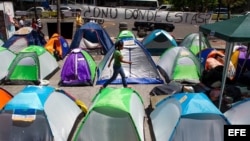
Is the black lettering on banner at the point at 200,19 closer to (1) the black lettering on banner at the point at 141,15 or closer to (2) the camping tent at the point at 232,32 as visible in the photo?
(1) the black lettering on banner at the point at 141,15

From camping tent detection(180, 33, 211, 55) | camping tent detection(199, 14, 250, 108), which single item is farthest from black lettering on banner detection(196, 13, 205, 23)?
camping tent detection(199, 14, 250, 108)

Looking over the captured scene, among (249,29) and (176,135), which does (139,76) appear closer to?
(249,29)

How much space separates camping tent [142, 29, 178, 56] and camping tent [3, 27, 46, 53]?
541 centimetres

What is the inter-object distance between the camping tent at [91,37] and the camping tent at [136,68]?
4471mm

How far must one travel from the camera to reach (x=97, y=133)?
21.7 feet

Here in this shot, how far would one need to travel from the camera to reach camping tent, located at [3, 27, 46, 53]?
1586 centimetres

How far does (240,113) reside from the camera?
7480 mm

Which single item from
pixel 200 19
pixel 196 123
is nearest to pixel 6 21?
pixel 200 19

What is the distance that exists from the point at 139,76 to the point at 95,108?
5.16 m

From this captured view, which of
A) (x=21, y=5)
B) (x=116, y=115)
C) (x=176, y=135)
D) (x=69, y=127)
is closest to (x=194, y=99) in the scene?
(x=176, y=135)

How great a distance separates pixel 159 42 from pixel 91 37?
331 centimetres

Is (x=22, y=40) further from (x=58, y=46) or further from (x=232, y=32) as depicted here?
(x=232, y=32)

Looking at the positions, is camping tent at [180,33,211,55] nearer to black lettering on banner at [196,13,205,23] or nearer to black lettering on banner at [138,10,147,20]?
black lettering on banner at [196,13,205,23]

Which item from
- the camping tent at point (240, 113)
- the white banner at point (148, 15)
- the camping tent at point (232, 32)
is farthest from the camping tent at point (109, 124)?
the white banner at point (148, 15)
